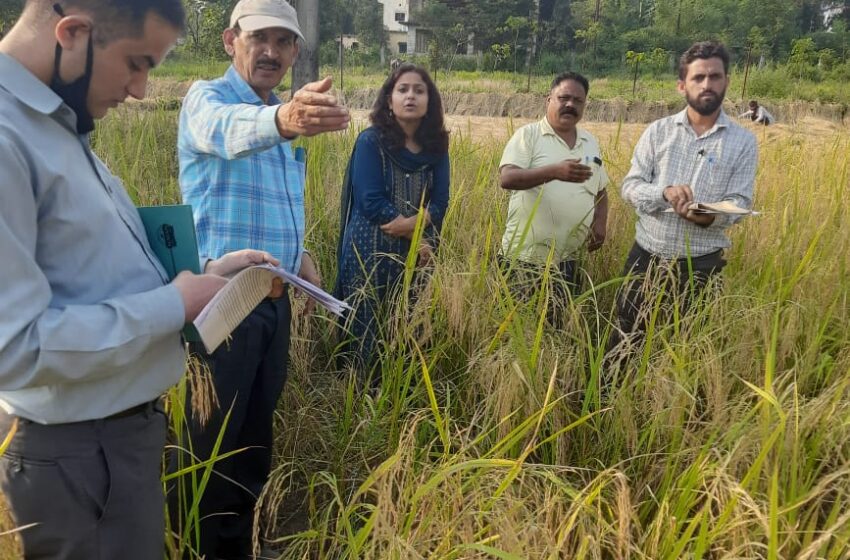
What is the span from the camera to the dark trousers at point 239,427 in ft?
5.03

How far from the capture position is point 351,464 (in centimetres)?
178

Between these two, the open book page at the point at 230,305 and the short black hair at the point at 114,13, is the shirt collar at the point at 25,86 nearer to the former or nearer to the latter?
the short black hair at the point at 114,13

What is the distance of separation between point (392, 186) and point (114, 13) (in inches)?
62.8

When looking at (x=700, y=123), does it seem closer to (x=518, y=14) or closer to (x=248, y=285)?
(x=248, y=285)

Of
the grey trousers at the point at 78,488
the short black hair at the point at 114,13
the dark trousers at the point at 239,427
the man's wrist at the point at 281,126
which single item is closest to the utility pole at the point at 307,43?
the dark trousers at the point at 239,427

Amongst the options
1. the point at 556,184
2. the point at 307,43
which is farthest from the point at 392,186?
the point at 307,43

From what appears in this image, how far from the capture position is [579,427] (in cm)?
160

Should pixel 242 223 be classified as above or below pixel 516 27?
below

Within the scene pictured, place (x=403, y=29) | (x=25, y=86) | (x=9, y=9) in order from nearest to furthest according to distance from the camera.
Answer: (x=25, y=86), (x=9, y=9), (x=403, y=29)

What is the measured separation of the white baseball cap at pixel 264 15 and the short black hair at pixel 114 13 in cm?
75

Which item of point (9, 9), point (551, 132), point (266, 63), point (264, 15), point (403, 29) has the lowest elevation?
point (551, 132)

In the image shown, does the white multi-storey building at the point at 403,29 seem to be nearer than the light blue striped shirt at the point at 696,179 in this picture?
No

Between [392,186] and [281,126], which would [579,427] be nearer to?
[281,126]

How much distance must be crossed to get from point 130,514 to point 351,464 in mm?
829
